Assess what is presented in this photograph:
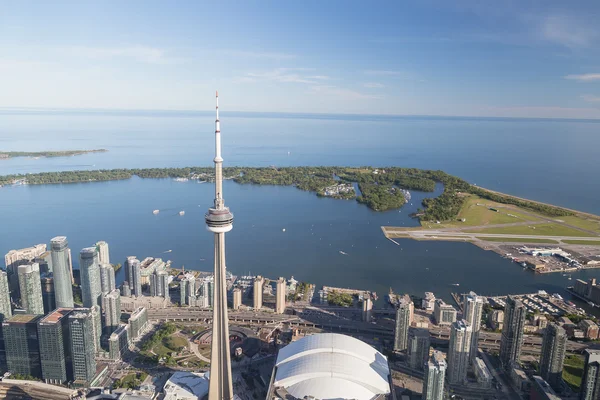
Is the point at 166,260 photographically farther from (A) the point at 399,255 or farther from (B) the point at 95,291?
(A) the point at 399,255

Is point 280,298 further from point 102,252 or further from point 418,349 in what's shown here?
point 102,252

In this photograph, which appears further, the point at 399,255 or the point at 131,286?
the point at 399,255

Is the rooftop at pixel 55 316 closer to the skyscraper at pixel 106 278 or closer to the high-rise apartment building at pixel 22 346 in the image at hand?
the high-rise apartment building at pixel 22 346

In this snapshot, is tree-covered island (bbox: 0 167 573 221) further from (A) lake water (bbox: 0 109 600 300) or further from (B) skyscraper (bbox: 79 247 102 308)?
(B) skyscraper (bbox: 79 247 102 308)

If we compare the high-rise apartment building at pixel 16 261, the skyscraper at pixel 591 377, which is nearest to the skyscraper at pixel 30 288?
the high-rise apartment building at pixel 16 261

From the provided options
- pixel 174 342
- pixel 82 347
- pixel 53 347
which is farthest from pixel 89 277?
pixel 82 347

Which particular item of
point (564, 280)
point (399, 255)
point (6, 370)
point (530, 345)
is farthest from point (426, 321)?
point (6, 370)
